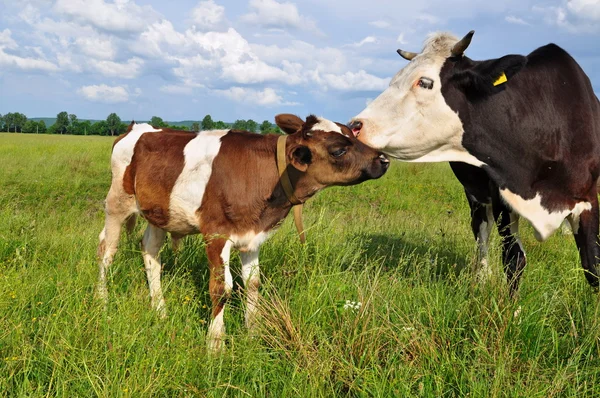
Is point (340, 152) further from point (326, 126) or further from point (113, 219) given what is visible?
point (113, 219)

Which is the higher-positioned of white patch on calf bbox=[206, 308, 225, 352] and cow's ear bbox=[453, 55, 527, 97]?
cow's ear bbox=[453, 55, 527, 97]

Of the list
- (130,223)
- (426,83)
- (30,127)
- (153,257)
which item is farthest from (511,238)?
(30,127)

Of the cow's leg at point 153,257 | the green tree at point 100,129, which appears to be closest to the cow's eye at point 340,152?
the cow's leg at point 153,257

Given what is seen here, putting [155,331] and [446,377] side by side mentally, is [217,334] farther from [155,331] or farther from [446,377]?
[446,377]

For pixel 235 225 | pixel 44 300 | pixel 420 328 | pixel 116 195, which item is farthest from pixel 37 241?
pixel 420 328

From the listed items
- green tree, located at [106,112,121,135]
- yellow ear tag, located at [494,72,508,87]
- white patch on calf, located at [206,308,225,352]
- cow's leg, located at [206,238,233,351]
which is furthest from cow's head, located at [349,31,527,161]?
green tree, located at [106,112,121,135]

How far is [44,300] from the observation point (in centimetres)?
385

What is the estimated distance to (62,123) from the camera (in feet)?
331

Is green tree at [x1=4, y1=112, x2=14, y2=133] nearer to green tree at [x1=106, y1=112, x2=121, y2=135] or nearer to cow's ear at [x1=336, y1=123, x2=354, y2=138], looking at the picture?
green tree at [x1=106, y1=112, x2=121, y2=135]

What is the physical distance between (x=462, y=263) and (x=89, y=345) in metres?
3.78

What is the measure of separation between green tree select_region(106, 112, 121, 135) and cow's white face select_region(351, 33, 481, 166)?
7991cm

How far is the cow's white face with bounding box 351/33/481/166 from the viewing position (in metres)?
4.12

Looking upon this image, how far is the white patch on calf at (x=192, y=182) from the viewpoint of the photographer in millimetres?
4203

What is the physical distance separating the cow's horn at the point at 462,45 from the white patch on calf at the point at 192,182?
1954 mm
